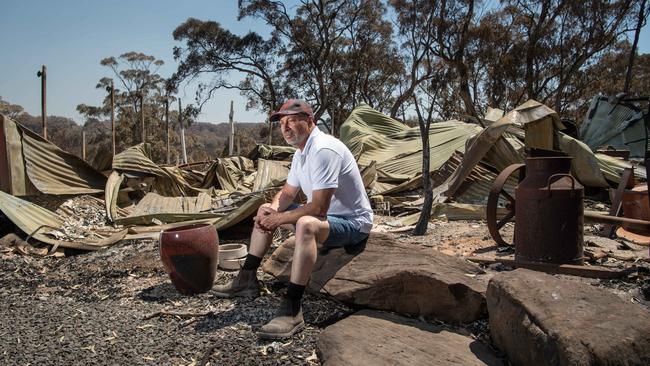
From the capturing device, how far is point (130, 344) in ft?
9.47

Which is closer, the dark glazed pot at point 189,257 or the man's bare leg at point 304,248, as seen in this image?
the man's bare leg at point 304,248

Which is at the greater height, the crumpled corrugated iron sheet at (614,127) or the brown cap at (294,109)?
the crumpled corrugated iron sheet at (614,127)

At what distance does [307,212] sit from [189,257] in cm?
107

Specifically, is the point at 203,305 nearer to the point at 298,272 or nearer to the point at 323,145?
the point at 298,272

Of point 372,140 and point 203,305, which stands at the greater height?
point 372,140

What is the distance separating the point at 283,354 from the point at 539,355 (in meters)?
1.22

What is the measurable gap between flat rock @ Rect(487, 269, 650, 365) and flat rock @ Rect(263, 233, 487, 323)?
1.02ft

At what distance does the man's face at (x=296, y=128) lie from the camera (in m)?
3.25

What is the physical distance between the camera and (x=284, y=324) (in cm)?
283

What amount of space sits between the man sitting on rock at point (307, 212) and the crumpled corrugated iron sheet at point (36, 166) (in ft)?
14.3

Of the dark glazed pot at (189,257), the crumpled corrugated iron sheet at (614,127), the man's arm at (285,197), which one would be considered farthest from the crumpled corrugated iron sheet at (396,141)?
the dark glazed pot at (189,257)

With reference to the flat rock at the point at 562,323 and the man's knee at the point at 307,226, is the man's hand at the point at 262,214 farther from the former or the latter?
the flat rock at the point at 562,323

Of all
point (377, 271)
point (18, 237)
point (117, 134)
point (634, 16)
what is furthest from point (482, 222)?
point (117, 134)

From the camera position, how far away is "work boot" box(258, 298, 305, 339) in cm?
279
